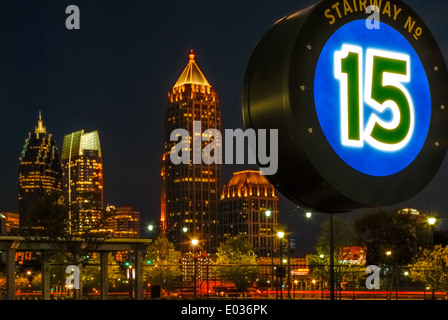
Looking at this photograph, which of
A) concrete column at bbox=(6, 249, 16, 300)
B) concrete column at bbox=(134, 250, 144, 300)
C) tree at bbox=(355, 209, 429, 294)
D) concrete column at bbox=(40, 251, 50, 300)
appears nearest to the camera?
concrete column at bbox=(6, 249, 16, 300)

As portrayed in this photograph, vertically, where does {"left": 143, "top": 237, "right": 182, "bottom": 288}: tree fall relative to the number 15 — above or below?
below

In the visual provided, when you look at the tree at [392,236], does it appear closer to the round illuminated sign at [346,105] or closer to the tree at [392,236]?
the tree at [392,236]

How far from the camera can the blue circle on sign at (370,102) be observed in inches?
105

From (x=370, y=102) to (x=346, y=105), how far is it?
0.32ft

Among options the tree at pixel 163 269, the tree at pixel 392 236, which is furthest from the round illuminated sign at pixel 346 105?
the tree at pixel 392 236

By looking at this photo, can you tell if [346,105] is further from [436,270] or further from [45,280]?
[436,270]

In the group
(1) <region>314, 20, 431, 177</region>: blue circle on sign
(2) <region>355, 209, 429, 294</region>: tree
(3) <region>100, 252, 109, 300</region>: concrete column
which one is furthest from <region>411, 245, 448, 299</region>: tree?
(1) <region>314, 20, 431, 177</region>: blue circle on sign

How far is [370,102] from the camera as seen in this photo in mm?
2699

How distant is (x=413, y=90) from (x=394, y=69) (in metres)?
0.12

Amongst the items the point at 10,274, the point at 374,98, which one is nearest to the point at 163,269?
the point at 10,274

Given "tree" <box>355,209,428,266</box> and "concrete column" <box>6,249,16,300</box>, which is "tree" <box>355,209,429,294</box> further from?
"concrete column" <box>6,249,16,300</box>

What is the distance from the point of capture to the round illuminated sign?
2602 millimetres

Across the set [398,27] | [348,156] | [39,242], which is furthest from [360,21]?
[39,242]
